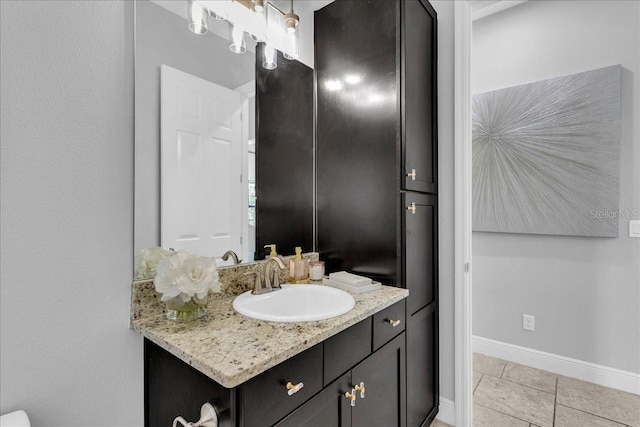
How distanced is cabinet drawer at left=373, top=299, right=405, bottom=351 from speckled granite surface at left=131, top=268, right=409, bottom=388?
0.29ft

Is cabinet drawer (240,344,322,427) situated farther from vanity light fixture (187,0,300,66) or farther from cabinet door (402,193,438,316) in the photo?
vanity light fixture (187,0,300,66)

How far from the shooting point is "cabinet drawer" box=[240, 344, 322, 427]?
78 centimetres

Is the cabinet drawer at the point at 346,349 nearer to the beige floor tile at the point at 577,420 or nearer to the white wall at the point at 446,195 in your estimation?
the white wall at the point at 446,195

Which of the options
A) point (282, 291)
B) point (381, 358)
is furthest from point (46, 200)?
point (381, 358)

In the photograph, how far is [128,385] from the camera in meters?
1.04

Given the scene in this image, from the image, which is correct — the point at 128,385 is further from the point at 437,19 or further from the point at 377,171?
the point at 437,19

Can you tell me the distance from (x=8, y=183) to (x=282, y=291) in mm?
956

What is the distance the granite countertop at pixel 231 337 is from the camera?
2.50 ft

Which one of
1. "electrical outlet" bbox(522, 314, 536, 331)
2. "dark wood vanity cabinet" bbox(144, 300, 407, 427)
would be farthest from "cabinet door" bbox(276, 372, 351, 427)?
"electrical outlet" bbox(522, 314, 536, 331)

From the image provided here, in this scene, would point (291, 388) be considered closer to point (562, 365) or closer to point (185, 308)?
point (185, 308)

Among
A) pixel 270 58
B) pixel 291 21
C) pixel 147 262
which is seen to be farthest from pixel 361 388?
pixel 291 21

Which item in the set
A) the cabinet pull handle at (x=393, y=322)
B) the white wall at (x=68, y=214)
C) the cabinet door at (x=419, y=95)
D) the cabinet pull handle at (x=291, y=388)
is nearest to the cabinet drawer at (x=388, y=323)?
the cabinet pull handle at (x=393, y=322)

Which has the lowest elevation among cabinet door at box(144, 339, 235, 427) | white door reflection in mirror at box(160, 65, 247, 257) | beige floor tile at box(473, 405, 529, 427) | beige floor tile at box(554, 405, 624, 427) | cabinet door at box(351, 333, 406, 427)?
beige floor tile at box(473, 405, 529, 427)

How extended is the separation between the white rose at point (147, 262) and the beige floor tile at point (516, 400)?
2106 millimetres
